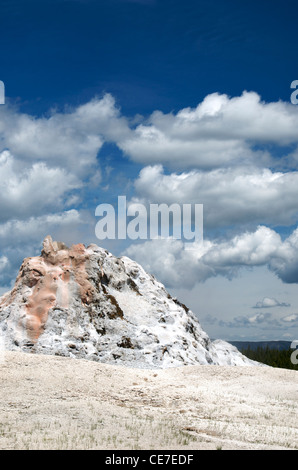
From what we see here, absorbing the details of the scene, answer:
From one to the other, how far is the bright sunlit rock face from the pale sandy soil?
156 inches

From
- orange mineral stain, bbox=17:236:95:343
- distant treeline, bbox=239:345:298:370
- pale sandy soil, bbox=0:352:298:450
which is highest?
orange mineral stain, bbox=17:236:95:343

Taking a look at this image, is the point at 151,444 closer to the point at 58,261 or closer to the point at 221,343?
the point at 58,261

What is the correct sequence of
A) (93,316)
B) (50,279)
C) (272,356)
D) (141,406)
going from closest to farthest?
(141,406) < (93,316) < (50,279) < (272,356)

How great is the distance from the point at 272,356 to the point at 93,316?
153ft

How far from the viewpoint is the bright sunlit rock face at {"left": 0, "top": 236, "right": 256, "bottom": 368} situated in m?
31.6

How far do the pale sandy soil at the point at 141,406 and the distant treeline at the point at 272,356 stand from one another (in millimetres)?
36709

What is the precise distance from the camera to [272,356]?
238 feet

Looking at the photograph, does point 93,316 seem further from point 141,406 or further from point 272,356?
point 272,356

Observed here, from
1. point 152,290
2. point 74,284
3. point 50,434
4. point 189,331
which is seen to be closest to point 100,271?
point 74,284

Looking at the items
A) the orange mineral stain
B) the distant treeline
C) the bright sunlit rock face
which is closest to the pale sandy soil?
the bright sunlit rock face

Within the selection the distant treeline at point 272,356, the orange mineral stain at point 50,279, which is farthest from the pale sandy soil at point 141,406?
the distant treeline at point 272,356

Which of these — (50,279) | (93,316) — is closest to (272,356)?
(93,316)

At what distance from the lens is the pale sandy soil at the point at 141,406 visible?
14.5 m

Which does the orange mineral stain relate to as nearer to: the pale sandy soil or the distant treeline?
the pale sandy soil
